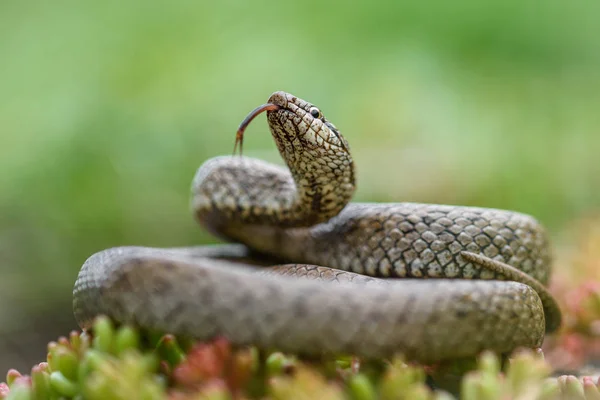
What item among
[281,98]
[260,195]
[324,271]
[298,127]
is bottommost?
[324,271]

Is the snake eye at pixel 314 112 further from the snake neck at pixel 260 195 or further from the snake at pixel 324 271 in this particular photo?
the snake neck at pixel 260 195

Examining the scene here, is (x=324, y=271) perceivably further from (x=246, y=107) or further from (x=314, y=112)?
(x=246, y=107)

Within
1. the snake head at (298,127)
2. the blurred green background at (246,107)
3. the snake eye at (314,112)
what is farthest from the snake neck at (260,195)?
the blurred green background at (246,107)

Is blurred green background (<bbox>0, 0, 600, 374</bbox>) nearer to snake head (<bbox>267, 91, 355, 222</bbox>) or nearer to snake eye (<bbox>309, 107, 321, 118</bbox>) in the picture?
snake head (<bbox>267, 91, 355, 222</bbox>)

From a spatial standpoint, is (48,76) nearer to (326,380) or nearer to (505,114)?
(505,114)

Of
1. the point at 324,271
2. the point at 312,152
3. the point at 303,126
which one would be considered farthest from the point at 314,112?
the point at 324,271

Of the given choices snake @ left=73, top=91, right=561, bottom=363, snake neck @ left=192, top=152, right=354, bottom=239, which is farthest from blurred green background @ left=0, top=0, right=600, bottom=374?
snake @ left=73, top=91, right=561, bottom=363
